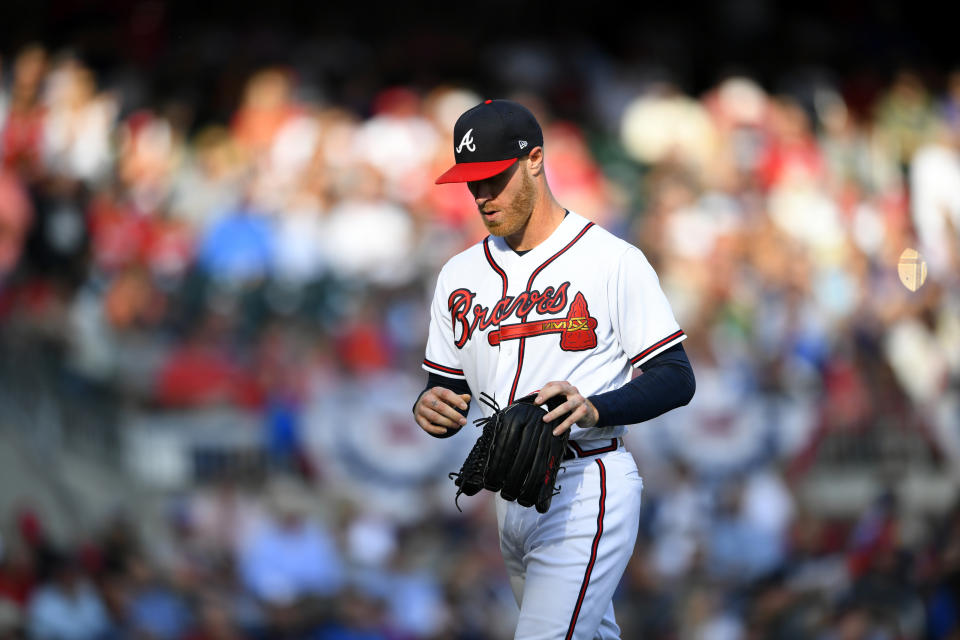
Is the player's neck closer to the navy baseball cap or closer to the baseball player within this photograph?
the baseball player

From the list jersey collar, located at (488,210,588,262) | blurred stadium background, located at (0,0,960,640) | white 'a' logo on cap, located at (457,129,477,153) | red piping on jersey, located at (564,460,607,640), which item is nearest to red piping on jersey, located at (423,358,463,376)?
jersey collar, located at (488,210,588,262)

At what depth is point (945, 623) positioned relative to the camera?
7023 millimetres

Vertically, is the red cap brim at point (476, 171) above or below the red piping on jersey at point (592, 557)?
above

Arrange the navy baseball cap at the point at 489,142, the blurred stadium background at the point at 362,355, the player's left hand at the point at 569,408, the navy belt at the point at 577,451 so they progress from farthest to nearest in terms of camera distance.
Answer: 1. the blurred stadium background at the point at 362,355
2. the navy belt at the point at 577,451
3. the navy baseball cap at the point at 489,142
4. the player's left hand at the point at 569,408

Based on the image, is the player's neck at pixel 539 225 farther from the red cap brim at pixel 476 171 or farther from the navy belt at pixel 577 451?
the navy belt at pixel 577 451

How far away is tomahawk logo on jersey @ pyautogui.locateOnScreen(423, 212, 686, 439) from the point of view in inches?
125

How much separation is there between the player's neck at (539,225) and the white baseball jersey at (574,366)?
0.08 feet

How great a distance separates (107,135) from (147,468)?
281 centimetres

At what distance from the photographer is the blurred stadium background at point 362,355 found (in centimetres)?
745

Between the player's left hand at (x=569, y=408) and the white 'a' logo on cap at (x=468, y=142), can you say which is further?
the white 'a' logo on cap at (x=468, y=142)

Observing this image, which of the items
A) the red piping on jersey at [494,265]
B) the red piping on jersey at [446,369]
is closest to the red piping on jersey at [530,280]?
the red piping on jersey at [494,265]

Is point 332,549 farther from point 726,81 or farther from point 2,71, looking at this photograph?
point 726,81

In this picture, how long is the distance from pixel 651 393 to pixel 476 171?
2.50 feet

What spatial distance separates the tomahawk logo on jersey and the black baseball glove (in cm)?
21
